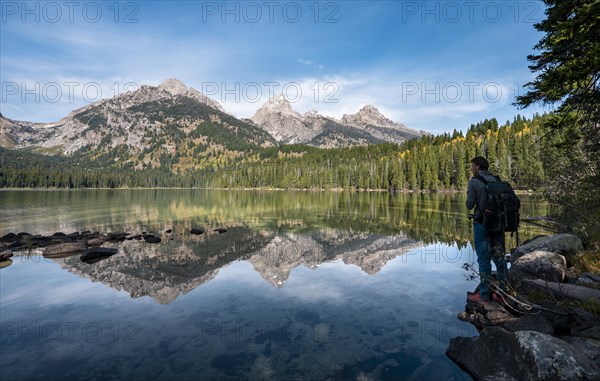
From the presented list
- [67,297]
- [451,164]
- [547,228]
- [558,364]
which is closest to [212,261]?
[67,297]

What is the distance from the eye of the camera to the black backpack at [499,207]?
9.86 metres

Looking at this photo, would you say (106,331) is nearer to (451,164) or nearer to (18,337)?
(18,337)

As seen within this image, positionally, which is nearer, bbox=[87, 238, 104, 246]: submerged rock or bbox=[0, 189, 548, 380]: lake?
bbox=[0, 189, 548, 380]: lake

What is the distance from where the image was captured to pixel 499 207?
985 centimetres

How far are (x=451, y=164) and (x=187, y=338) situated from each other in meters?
140

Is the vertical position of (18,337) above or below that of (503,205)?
below

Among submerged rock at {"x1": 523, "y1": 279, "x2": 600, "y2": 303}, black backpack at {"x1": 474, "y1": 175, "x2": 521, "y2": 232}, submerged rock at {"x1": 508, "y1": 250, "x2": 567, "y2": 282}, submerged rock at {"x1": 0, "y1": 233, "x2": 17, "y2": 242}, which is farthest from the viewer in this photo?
submerged rock at {"x1": 0, "y1": 233, "x2": 17, "y2": 242}

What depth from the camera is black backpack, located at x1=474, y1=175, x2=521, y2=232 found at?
986 centimetres

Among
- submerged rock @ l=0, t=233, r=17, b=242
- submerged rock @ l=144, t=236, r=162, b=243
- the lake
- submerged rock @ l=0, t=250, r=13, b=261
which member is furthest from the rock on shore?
submerged rock @ l=0, t=233, r=17, b=242

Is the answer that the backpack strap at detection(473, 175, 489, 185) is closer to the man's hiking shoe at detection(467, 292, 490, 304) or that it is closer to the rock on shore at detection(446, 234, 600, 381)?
the rock on shore at detection(446, 234, 600, 381)

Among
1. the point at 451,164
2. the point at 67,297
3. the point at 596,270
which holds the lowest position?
the point at 67,297

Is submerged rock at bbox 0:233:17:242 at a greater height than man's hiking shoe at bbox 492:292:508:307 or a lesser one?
lesser

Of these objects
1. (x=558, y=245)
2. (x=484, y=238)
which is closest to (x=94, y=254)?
(x=484, y=238)

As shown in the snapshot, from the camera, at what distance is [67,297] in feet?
47.4
